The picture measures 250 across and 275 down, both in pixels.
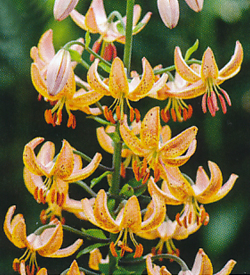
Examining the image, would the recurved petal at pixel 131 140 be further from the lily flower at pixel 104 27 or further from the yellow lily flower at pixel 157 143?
the lily flower at pixel 104 27

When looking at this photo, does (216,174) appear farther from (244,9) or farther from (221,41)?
(244,9)

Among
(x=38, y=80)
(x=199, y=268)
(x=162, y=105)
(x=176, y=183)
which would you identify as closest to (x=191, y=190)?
(x=176, y=183)

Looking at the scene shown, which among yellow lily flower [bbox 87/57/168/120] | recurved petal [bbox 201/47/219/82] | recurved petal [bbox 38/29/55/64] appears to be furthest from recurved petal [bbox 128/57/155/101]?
recurved petal [bbox 38/29/55/64]

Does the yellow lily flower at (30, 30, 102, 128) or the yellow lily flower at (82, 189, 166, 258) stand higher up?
the yellow lily flower at (30, 30, 102, 128)

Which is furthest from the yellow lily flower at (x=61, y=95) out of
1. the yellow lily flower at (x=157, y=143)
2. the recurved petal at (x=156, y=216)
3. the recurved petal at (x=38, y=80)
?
the recurved petal at (x=156, y=216)

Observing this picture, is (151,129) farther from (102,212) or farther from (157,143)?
(102,212)

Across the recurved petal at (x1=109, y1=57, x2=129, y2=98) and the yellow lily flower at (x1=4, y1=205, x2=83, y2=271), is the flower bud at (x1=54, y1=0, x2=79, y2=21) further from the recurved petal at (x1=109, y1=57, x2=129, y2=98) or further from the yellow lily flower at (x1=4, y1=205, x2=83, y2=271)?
the yellow lily flower at (x1=4, y1=205, x2=83, y2=271)
